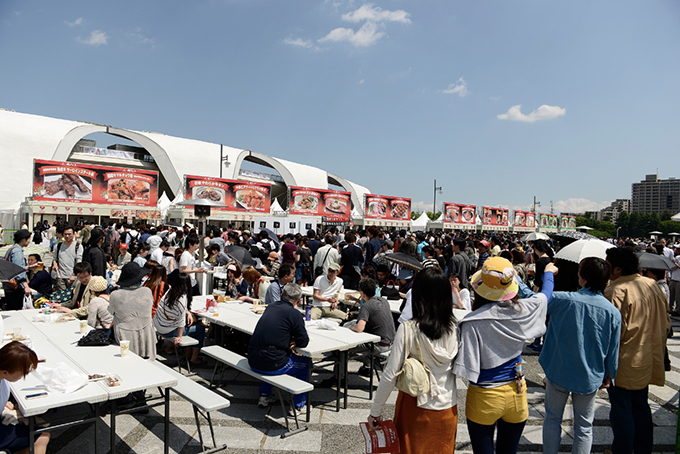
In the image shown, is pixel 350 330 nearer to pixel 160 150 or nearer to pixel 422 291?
pixel 422 291

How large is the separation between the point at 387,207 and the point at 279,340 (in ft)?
85.9

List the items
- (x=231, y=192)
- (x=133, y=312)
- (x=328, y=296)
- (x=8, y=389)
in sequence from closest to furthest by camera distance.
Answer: (x=8, y=389)
(x=133, y=312)
(x=328, y=296)
(x=231, y=192)

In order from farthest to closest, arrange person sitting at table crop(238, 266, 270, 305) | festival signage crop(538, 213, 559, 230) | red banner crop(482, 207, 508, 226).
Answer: festival signage crop(538, 213, 559, 230) < red banner crop(482, 207, 508, 226) < person sitting at table crop(238, 266, 270, 305)

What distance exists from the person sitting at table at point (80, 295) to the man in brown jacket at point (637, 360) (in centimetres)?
562

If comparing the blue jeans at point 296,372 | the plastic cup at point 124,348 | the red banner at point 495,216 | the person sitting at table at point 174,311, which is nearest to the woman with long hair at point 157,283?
the person sitting at table at point 174,311

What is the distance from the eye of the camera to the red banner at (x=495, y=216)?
38688 mm

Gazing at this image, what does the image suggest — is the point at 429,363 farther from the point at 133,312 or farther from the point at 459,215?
the point at 459,215

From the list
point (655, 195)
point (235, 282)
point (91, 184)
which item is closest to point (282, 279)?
point (235, 282)

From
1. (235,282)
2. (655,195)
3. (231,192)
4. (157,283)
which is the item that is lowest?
(235,282)

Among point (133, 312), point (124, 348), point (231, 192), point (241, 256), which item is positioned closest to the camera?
point (124, 348)

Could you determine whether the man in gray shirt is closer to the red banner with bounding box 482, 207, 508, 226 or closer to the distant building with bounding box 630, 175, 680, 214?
the red banner with bounding box 482, 207, 508, 226

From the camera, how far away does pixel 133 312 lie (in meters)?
3.85

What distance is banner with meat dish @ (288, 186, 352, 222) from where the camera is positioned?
1014 inches

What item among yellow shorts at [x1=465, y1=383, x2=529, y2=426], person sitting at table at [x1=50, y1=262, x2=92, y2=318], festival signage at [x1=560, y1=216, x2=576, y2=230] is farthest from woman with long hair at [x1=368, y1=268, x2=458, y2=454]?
festival signage at [x1=560, y1=216, x2=576, y2=230]
